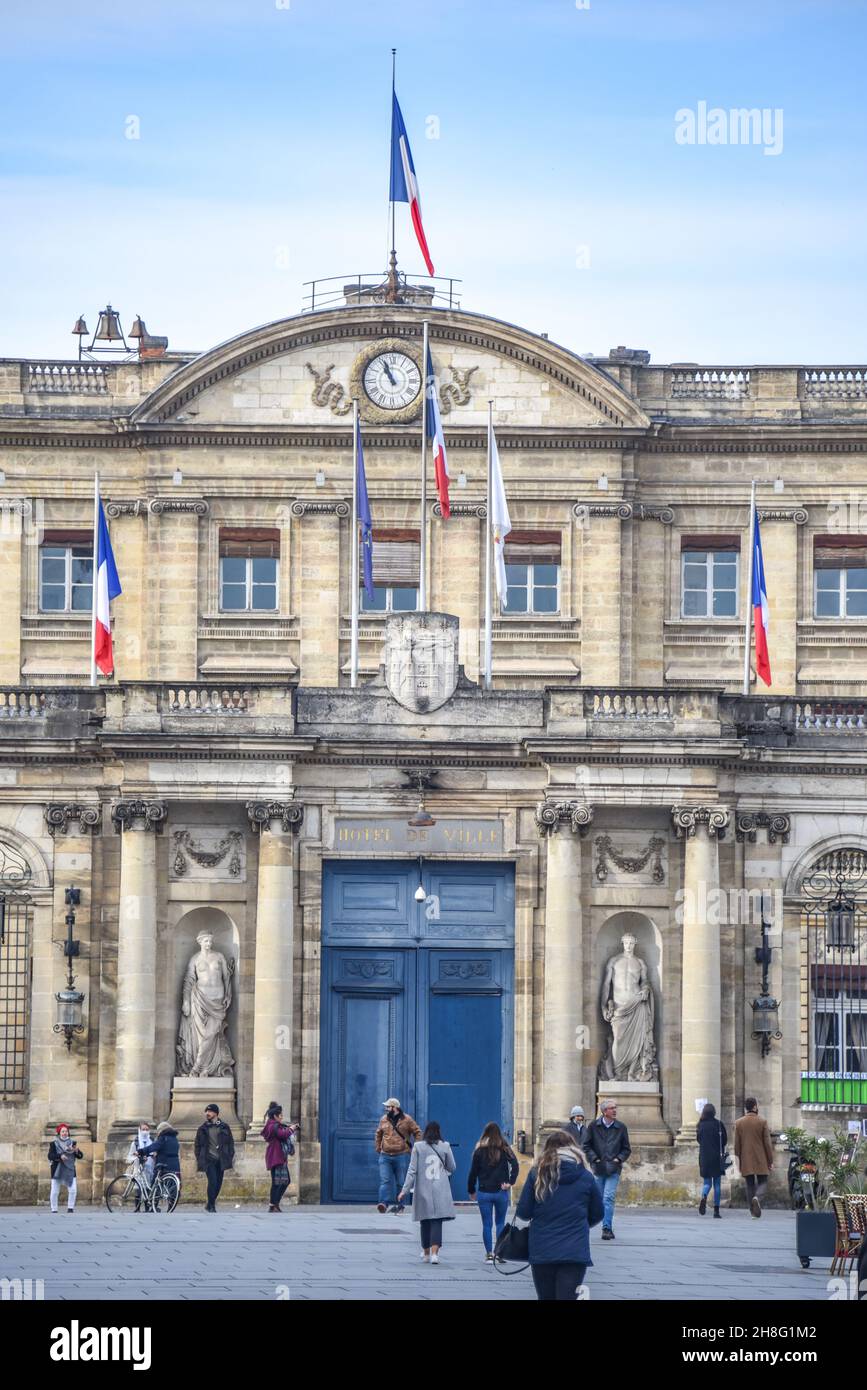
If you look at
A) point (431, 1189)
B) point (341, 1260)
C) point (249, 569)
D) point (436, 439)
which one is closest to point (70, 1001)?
point (436, 439)

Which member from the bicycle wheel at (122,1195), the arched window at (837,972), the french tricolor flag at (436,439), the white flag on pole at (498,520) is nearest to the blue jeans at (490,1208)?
the bicycle wheel at (122,1195)

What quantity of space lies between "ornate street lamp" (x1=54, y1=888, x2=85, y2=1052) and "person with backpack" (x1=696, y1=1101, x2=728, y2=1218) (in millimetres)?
8955

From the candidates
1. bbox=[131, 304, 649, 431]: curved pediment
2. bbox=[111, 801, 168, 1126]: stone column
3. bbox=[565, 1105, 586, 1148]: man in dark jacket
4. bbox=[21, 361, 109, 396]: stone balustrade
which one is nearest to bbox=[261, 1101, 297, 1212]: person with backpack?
bbox=[111, 801, 168, 1126]: stone column

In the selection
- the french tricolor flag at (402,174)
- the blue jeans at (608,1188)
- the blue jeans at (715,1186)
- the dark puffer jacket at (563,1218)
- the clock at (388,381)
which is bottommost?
the blue jeans at (715,1186)

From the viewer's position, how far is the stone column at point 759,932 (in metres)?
39.7

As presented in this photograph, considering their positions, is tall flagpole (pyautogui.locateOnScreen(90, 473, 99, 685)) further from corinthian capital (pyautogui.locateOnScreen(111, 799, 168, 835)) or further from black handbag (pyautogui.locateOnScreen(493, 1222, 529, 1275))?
black handbag (pyautogui.locateOnScreen(493, 1222, 529, 1275))

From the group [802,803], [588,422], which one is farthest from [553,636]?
[802,803]

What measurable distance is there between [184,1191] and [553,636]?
15469 mm

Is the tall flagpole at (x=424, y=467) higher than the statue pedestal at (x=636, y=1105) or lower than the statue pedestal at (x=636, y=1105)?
higher

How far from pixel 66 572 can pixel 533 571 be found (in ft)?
27.7

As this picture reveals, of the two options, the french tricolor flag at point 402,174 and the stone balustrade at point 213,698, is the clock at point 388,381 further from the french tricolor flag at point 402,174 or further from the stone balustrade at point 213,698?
the stone balustrade at point 213,698

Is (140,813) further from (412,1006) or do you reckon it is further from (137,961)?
(412,1006)

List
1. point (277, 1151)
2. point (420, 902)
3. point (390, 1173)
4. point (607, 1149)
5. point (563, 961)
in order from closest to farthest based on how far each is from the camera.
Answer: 1. point (607, 1149)
2. point (390, 1173)
3. point (277, 1151)
4. point (563, 961)
5. point (420, 902)

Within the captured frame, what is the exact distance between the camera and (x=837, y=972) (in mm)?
40156
